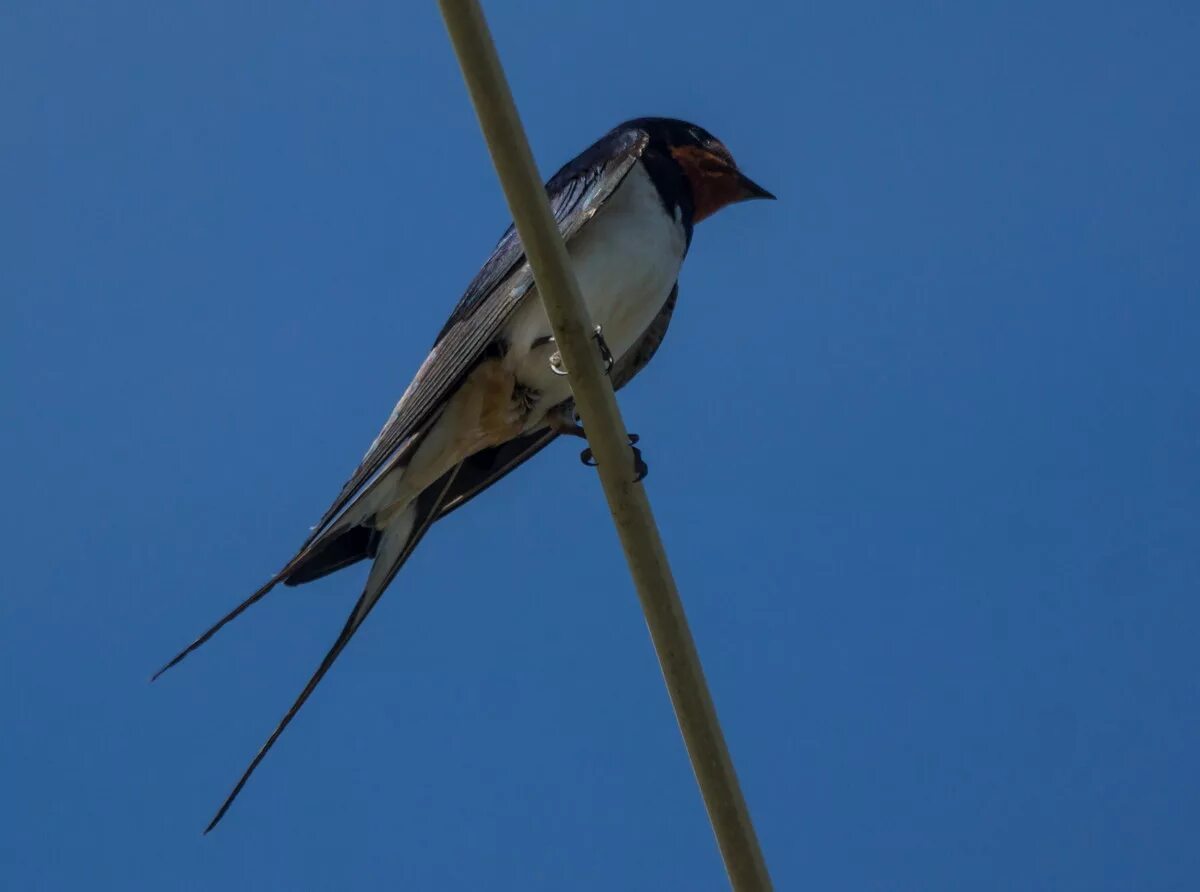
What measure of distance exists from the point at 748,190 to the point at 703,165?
17 cm

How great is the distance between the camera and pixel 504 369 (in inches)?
132

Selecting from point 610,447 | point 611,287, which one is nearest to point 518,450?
point 611,287

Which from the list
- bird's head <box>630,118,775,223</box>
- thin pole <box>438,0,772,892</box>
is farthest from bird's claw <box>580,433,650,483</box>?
bird's head <box>630,118,775,223</box>

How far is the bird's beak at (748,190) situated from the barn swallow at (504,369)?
35cm

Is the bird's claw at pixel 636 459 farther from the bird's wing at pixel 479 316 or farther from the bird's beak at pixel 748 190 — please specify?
the bird's beak at pixel 748 190

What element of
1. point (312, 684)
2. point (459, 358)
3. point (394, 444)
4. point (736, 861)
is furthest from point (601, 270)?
point (736, 861)

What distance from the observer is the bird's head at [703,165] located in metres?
3.88

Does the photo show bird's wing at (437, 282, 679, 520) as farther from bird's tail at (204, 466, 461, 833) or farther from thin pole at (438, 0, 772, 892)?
thin pole at (438, 0, 772, 892)

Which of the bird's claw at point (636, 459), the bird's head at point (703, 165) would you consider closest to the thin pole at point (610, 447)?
the bird's claw at point (636, 459)

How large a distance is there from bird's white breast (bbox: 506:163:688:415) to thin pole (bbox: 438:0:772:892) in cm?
117

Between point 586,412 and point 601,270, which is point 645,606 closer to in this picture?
point 586,412

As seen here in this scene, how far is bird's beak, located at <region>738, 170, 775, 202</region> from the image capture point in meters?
4.01

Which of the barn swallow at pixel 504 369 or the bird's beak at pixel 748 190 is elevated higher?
the bird's beak at pixel 748 190

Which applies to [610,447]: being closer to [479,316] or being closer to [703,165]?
[479,316]
